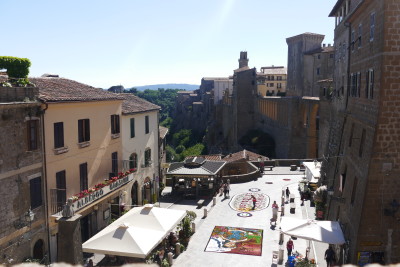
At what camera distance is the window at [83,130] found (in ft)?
67.6

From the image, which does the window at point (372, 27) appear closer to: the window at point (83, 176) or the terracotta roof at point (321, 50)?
the window at point (83, 176)

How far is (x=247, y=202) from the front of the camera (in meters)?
29.5

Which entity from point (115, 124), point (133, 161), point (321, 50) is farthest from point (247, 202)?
point (321, 50)

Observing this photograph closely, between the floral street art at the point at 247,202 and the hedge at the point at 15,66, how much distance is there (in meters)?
17.5

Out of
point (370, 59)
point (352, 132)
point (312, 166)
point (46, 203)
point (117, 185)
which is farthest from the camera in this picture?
point (312, 166)

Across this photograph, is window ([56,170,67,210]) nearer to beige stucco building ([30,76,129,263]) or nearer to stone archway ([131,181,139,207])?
beige stucco building ([30,76,129,263])

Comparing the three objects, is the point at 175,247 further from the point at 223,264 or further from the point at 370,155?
the point at 370,155

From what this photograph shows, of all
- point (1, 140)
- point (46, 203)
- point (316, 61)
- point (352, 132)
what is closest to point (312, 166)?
point (352, 132)

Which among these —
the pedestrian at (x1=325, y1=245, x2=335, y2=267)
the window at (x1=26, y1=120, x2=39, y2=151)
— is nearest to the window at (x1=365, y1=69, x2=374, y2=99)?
the pedestrian at (x1=325, y1=245, x2=335, y2=267)

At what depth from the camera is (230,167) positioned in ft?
135

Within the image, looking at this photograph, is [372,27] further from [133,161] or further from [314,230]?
[133,161]

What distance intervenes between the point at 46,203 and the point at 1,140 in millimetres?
3932

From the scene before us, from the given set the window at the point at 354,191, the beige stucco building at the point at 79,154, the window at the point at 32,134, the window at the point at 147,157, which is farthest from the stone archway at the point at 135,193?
the window at the point at 354,191

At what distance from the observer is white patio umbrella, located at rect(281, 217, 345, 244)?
15.5 metres
